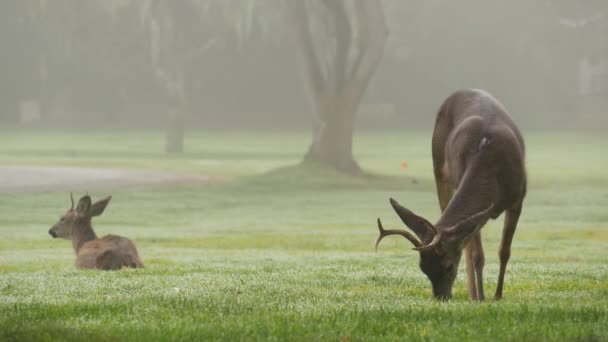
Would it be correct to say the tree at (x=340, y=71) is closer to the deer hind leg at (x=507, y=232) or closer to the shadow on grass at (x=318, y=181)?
the shadow on grass at (x=318, y=181)

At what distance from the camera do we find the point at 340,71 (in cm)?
3941

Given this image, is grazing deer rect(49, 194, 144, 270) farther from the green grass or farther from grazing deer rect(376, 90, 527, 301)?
grazing deer rect(376, 90, 527, 301)

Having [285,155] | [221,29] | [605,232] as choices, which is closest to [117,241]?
[605,232]

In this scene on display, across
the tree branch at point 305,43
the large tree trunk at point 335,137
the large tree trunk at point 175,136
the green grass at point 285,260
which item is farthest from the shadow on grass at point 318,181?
the large tree trunk at point 175,136

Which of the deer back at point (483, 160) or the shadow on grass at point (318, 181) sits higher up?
the deer back at point (483, 160)

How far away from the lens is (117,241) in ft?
47.0

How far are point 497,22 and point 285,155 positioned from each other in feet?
89.9

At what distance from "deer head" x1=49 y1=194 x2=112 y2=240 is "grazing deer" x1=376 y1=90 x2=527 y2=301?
6.15 meters

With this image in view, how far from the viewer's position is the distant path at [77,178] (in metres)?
34.5

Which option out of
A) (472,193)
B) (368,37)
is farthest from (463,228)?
(368,37)

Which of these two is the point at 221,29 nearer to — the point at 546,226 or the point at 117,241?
the point at 546,226

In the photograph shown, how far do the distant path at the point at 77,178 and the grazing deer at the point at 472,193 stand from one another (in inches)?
954

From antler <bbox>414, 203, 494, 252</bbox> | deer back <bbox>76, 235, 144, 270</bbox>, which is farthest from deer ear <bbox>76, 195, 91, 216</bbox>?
antler <bbox>414, 203, 494, 252</bbox>

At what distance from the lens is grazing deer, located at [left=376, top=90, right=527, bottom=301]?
882 centimetres
